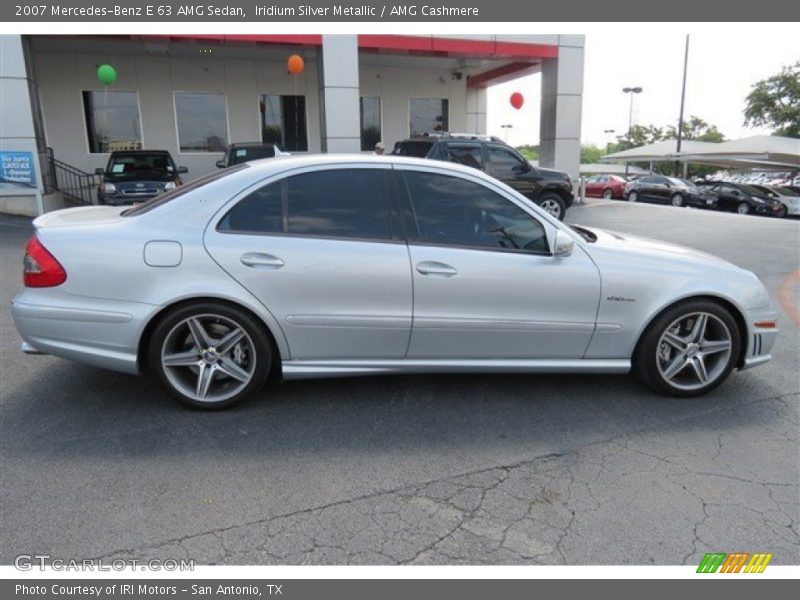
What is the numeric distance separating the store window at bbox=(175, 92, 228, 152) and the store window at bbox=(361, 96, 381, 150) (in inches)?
180

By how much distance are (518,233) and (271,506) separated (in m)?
2.24

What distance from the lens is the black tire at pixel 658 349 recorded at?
395 centimetres

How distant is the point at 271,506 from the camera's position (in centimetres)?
282

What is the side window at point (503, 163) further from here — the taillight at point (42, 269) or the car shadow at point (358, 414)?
the taillight at point (42, 269)

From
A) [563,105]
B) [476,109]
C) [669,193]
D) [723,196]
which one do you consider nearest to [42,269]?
[563,105]

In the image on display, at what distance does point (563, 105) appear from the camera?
17.4 meters

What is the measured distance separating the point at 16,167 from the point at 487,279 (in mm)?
12578

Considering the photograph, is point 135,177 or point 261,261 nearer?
point 261,261

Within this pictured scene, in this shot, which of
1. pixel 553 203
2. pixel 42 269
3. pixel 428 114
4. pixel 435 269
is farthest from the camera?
pixel 428 114

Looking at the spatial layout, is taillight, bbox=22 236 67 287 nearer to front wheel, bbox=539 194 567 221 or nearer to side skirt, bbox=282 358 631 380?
side skirt, bbox=282 358 631 380

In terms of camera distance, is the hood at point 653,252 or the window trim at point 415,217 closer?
the window trim at point 415,217

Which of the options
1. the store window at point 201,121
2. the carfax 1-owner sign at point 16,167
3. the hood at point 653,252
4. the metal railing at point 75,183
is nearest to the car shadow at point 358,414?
the hood at point 653,252

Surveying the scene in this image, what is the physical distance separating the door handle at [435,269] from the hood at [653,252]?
98cm

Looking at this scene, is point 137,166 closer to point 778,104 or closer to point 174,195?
point 174,195
